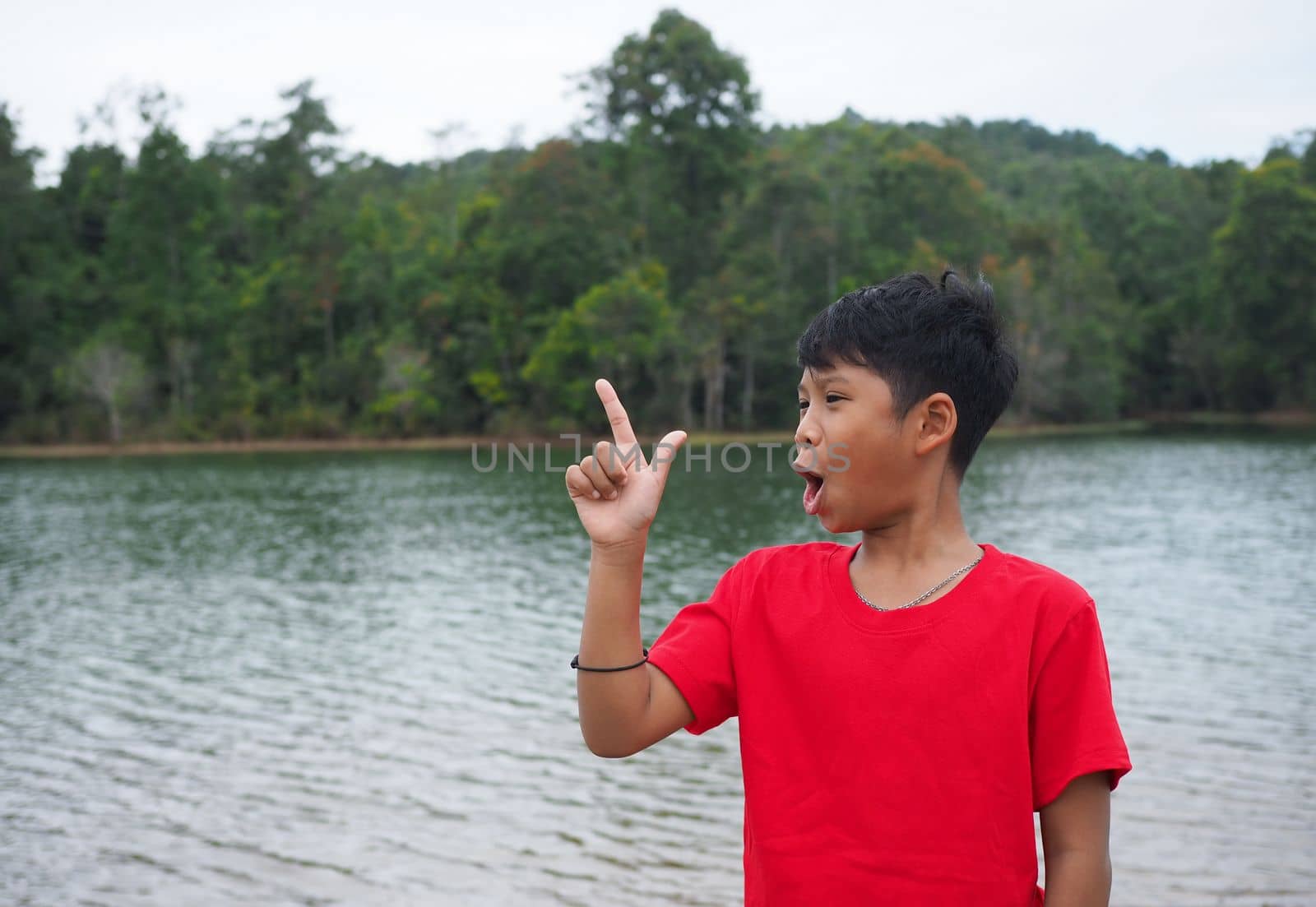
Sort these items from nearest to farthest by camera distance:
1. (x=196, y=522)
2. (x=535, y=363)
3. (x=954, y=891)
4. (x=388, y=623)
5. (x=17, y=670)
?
(x=954, y=891), (x=17, y=670), (x=388, y=623), (x=196, y=522), (x=535, y=363)

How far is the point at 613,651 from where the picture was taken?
125 centimetres

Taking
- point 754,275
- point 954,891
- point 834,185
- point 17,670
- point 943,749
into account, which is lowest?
point 17,670

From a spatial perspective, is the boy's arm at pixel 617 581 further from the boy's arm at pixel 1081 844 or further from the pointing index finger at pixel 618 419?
the boy's arm at pixel 1081 844

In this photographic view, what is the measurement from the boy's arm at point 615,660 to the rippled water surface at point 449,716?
3.56m

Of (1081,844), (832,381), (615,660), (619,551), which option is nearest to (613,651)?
(615,660)

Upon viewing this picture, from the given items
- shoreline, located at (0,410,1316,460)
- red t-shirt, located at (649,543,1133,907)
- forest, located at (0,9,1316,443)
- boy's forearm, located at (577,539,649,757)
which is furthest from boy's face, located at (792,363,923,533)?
forest, located at (0,9,1316,443)

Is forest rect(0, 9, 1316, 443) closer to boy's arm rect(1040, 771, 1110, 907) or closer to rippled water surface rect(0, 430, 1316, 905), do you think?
rippled water surface rect(0, 430, 1316, 905)

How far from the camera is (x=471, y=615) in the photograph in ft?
35.4

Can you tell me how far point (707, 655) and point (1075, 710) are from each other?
41 cm

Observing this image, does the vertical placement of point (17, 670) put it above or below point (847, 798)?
below

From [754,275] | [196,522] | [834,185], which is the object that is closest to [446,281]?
[754,275]

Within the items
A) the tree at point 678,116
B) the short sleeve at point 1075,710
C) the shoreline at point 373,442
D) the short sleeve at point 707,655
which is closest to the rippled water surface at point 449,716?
the short sleeve at point 707,655

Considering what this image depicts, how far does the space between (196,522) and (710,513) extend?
8504 mm

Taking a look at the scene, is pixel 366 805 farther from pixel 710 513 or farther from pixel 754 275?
pixel 754 275
